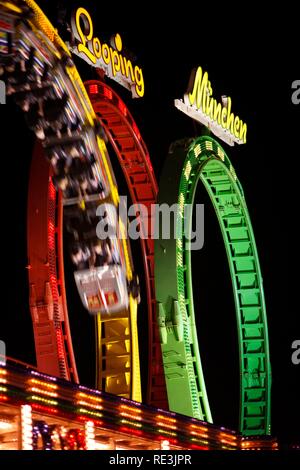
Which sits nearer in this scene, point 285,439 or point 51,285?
point 51,285

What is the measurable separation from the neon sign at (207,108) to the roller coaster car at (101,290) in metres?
9.12

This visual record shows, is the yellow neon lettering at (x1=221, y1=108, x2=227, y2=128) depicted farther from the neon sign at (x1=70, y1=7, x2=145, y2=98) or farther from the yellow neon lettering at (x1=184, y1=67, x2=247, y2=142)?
the neon sign at (x1=70, y1=7, x2=145, y2=98)

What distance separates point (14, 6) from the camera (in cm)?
1648

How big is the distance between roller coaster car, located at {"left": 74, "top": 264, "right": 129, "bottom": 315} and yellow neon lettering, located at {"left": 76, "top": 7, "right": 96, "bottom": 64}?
6102 millimetres

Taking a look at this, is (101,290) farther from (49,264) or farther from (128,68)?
(128,68)

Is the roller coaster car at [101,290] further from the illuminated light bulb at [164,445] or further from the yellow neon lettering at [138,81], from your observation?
the yellow neon lettering at [138,81]

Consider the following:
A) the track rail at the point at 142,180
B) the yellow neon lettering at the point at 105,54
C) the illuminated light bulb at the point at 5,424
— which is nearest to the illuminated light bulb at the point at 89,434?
the illuminated light bulb at the point at 5,424

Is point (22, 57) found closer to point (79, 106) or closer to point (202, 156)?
point (79, 106)

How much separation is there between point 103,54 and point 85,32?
939 mm

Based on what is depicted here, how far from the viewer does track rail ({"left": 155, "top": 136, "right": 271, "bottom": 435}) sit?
21531 millimetres

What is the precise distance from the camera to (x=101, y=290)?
674 inches

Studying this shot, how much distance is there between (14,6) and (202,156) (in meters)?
9.72

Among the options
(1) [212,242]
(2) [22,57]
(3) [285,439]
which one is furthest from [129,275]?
(1) [212,242]

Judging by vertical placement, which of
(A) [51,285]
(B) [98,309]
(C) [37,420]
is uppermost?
(A) [51,285]
